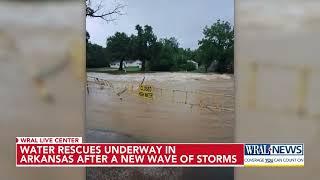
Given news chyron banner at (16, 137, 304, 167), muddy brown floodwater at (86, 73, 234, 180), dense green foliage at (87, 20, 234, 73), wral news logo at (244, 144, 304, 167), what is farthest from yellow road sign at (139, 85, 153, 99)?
wral news logo at (244, 144, 304, 167)

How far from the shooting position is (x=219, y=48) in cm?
321

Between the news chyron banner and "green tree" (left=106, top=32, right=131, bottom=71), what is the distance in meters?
0.62

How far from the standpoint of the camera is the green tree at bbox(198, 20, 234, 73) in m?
3.16

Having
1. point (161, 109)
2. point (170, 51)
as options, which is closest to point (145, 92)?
point (161, 109)

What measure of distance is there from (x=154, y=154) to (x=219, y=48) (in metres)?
0.90

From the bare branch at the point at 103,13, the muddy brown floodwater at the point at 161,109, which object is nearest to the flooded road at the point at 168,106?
the muddy brown floodwater at the point at 161,109

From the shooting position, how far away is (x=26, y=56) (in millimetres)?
3191

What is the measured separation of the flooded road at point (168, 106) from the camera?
320 cm

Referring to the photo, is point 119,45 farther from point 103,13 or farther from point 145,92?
point 145,92

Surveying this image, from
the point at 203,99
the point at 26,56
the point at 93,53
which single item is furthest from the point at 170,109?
the point at 26,56

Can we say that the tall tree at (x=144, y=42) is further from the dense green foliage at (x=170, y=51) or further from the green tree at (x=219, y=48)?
the green tree at (x=219, y=48)

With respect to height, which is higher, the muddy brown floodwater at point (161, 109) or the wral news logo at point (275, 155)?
the muddy brown floodwater at point (161, 109)

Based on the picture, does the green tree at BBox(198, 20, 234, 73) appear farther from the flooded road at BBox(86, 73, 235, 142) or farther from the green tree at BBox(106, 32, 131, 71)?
the green tree at BBox(106, 32, 131, 71)

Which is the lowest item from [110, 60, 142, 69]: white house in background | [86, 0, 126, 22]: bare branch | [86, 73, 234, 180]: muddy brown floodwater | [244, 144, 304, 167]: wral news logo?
[244, 144, 304, 167]: wral news logo
